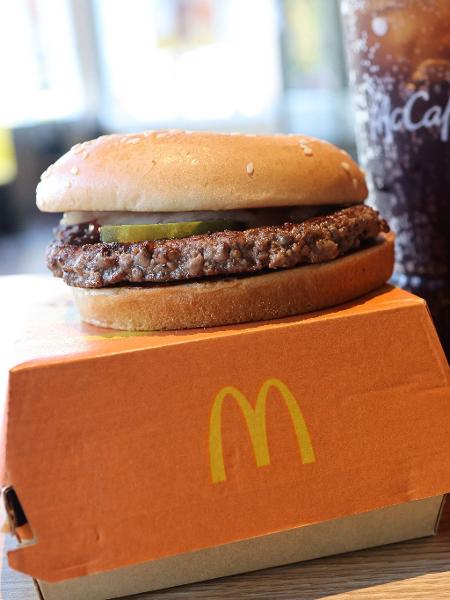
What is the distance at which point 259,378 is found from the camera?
917mm

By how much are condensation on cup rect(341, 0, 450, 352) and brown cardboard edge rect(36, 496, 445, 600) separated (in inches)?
21.3

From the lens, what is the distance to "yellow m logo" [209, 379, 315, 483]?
0.89 m

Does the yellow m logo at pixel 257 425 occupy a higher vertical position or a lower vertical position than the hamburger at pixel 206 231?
lower

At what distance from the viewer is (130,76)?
826cm

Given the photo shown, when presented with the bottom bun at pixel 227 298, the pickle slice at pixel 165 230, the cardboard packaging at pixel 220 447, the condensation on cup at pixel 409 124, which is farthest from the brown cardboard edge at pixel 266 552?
the condensation on cup at pixel 409 124

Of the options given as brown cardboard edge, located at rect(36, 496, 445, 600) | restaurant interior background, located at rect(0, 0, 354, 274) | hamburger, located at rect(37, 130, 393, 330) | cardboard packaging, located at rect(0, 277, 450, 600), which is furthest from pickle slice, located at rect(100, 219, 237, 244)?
restaurant interior background, located at rect(0, 0, 354, 274)

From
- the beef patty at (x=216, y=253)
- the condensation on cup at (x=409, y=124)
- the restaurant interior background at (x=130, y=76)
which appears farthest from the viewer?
the restaurant interior background at (x=130, y=76)

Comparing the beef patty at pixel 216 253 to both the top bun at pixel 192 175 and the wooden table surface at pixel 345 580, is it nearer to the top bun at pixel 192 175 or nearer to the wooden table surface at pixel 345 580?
the top bun at pixel 192 175

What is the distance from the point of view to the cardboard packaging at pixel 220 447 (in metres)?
0.86

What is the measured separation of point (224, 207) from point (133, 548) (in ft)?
1.52

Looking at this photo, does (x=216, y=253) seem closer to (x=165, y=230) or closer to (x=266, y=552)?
(x=165, y=230)

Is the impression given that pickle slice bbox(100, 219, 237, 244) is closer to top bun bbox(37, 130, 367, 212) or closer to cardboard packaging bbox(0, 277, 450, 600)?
top bun bbox(37, 130, 367, 212)

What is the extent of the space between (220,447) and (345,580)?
0.23m

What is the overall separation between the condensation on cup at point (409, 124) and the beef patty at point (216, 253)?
0.35 metres
